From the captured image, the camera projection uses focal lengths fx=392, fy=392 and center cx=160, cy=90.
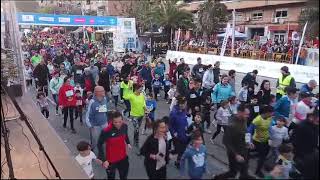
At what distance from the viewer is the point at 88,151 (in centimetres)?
570

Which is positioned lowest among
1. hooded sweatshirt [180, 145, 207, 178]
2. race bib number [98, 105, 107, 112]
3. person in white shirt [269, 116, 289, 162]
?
person in white shirt [269, 116, 289, 162]

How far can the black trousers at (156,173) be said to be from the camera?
13.3ft

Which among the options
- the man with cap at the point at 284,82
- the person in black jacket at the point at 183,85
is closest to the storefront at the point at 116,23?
the person in black jacket at the point at 183,85

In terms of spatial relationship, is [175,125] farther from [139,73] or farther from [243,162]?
[139,73]

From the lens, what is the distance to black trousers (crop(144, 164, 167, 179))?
13.3 ft

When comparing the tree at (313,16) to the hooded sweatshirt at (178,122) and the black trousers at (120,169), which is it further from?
the hooded sweatshirt at (178,122)

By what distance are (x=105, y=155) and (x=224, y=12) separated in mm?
31701

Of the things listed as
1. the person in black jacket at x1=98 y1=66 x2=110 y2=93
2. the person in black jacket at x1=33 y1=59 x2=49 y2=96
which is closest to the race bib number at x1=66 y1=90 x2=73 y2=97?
the person in black jacket at x1=98 y1=66 x2=110 y2=93

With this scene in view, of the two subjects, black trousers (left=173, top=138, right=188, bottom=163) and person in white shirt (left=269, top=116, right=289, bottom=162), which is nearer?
black trousers (left=173, top=138, right=188, bottom=163)

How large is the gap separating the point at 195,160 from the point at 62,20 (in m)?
28.0

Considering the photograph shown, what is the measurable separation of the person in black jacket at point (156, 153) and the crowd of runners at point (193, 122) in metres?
0.01

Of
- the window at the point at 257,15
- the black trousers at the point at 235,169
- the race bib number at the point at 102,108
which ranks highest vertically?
the window at the point at 257,15

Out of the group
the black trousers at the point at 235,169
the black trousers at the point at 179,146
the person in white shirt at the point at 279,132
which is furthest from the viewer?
the person in white shirt at the point at 279,132

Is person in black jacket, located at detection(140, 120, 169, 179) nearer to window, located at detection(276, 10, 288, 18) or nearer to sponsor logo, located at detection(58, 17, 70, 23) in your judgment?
sponsor logo, located at detection(58, 17, 70, 23)
